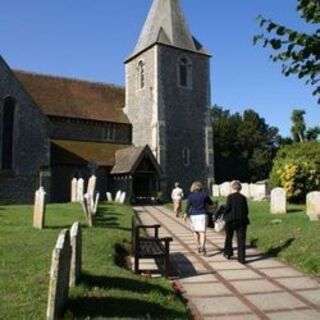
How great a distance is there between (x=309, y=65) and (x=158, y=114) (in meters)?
34.1

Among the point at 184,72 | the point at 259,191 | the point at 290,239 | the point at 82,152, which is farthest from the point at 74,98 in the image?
the point at 290,239

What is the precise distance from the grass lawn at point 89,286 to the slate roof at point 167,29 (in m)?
31.3

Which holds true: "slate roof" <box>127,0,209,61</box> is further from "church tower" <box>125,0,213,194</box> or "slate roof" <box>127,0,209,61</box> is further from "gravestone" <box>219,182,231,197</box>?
"gravestone" <box>219,182,231,197</box>

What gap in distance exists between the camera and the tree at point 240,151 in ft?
171

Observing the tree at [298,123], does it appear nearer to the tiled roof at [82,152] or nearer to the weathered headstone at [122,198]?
the tiled roof at [82,152]

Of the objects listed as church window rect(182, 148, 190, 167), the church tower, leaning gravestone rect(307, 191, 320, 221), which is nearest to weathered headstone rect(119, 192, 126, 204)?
the church tower

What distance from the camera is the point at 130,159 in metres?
36.7

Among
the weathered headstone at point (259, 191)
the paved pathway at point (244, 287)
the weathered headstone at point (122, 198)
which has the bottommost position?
the paved pathway at point (244, 287)

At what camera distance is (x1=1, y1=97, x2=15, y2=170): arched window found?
33375 mm

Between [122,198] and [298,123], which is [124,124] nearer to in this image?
[122,198]

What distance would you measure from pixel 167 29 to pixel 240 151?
1845cm

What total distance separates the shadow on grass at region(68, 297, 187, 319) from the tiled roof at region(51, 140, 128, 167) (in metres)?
29.2

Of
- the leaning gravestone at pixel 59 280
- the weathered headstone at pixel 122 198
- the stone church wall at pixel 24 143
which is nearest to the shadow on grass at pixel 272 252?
the leaning gravestone at pixel 59 280

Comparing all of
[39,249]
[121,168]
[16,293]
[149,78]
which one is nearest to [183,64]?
[149,78]
